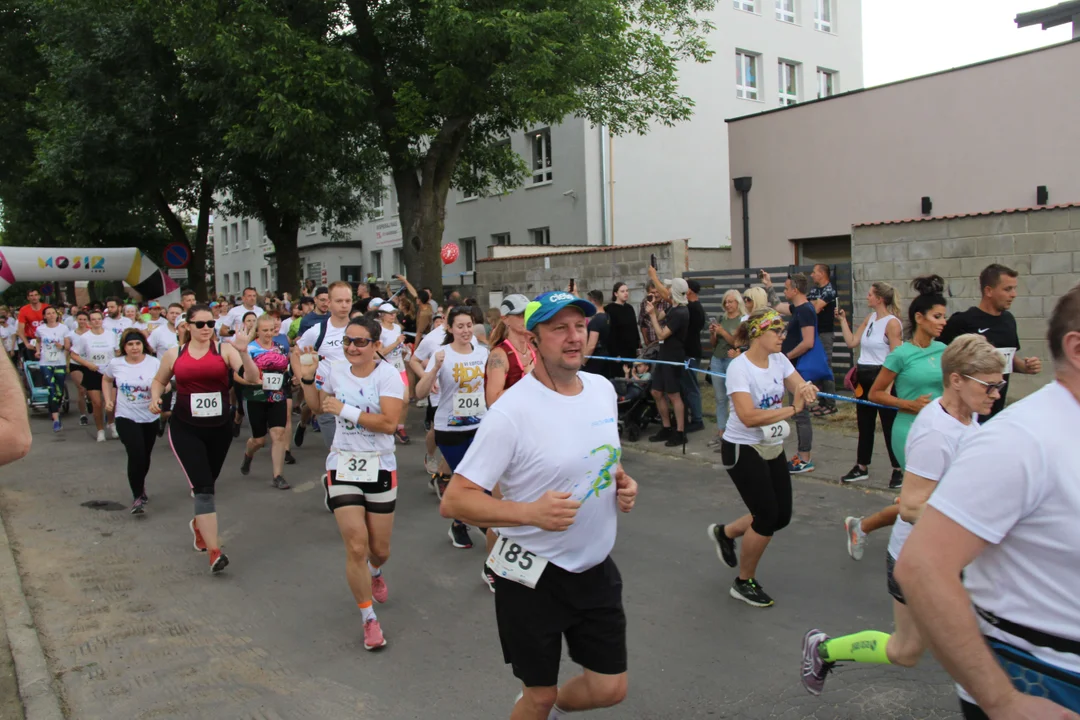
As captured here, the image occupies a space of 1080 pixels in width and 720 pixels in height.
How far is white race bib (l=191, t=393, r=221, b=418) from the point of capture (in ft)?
21.1

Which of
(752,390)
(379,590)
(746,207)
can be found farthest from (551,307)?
(746,207)

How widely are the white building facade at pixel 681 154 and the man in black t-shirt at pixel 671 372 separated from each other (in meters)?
16.6

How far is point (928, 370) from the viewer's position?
5.64 m

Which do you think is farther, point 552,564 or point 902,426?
point 902,426

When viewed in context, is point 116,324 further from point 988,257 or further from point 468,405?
point 988,257

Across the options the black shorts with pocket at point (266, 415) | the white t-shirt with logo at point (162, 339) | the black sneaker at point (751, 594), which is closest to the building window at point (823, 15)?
the white t-shirt with logo at point (162, 339)

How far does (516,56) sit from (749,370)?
12.4 m

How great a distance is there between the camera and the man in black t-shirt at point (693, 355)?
35.4 ft

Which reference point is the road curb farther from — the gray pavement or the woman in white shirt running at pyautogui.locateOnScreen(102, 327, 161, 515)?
the woman in white shirt running at pyautogui.locateOnScreen(102, 327, 161, 515)

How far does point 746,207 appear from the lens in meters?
19.3

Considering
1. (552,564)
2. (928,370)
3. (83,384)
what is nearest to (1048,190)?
Result: (928,370)

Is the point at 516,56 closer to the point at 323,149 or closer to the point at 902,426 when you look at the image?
the point at 323,149

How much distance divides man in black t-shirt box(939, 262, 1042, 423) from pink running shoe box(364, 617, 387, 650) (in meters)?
4.30

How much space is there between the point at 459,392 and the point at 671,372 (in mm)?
4500
